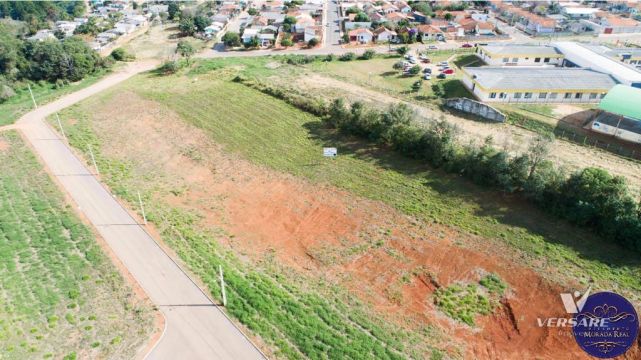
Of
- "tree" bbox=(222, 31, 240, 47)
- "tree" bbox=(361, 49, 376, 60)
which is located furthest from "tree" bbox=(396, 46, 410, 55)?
"tree" bbox=(222, 31, 240, 47)

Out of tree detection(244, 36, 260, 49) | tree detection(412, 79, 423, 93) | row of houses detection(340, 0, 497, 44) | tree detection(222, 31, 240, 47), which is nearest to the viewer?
tree detection(412, 79, 423, 93)

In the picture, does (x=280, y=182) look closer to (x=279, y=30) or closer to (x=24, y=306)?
(x=24, y=306)

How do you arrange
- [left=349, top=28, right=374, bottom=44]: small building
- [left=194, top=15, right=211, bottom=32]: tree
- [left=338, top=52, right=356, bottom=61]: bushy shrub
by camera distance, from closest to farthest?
[left=338, top=52, right=356, bottom=61]: bushy shrub
[left=349, top=28, right=374, bottom=44]: small building
[left=194, top=15, right=211, bottom=32]: tree

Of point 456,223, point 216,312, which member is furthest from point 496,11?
point 216,312

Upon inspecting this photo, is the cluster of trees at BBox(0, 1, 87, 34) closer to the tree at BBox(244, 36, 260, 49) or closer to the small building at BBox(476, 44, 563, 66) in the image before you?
the tree at BBox(244, 36, 260, 49)

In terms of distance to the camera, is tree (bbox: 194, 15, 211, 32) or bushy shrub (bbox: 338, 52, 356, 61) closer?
bushy shrub (bbox: 338, 52, 356, 61)

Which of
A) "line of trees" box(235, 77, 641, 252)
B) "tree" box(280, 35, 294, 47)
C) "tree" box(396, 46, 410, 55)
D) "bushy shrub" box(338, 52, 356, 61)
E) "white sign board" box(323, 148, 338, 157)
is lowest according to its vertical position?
"white sign board" box(323, 148, 338, 157)

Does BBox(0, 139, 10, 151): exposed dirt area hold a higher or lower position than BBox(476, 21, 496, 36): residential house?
lower
